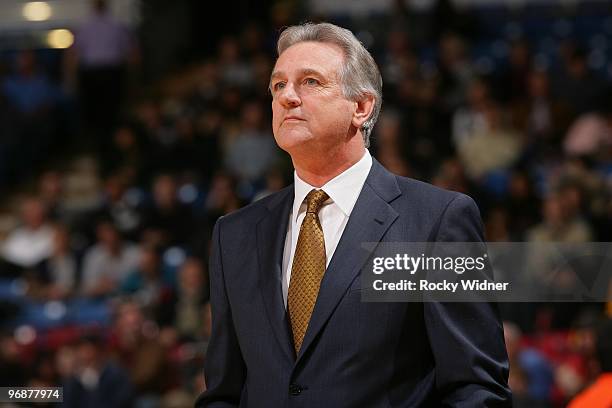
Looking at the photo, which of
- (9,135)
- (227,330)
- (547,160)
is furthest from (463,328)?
(9,135)

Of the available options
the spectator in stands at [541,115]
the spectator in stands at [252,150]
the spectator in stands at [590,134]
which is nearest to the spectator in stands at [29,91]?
the spectator in stands at [252,150]

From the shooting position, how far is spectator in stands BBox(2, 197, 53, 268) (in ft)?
23.4

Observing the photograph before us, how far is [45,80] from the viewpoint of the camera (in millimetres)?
7996

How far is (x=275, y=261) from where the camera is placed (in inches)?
91.7

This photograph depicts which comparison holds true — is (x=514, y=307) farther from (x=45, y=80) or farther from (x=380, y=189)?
(x=45, y=80)

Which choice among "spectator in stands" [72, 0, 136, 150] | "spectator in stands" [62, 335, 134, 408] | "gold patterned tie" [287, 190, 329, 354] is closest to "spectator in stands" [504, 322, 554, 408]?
"spectator in stands" [62, 335, 134, 408]

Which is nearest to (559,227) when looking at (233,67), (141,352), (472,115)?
(472,115)

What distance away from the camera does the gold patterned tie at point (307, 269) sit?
2.26 metres

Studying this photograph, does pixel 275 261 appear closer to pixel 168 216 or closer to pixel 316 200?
pixel 316 200

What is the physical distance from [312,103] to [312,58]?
97 mm

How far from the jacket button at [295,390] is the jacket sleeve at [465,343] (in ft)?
0.87

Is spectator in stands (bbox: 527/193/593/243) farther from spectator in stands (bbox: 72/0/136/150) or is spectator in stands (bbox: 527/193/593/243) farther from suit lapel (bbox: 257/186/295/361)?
spectator in stands (bbox: 72/0/136/150)

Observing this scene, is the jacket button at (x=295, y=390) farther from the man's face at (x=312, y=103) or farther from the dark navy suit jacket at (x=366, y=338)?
the man's face at (x=312, y=103)

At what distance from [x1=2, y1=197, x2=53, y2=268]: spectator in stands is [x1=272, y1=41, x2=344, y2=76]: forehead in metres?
5.02
